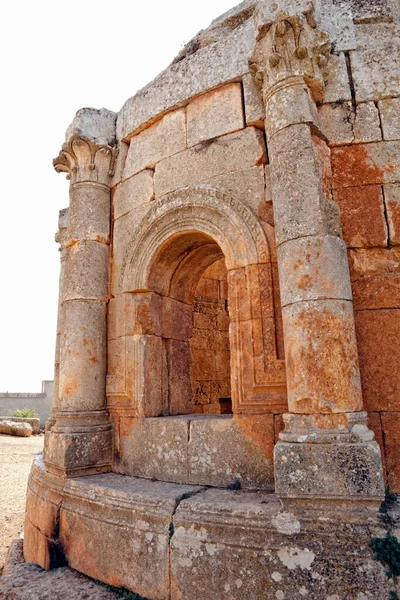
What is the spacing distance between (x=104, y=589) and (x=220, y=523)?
47.3 inches

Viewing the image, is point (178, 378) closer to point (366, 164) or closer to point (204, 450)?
point (204, 450)

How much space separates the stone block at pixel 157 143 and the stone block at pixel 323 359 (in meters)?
2.48

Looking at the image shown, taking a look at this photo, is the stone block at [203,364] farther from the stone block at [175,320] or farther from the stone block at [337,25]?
the stone block at [337,25]

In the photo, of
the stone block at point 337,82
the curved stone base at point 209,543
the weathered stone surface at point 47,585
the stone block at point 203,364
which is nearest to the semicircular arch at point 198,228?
the stone block at point 337,82

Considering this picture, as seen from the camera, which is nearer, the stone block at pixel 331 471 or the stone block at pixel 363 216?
the stone block at pixel 331 471

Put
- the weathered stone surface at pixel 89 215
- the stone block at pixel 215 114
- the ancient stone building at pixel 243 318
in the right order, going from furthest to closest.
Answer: the weathered stone surface at pixel 89 215 < the stone block at pixel 215 114 < the ancient stone building at pixel 243 318

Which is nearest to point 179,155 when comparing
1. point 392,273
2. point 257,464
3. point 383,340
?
point 392,273

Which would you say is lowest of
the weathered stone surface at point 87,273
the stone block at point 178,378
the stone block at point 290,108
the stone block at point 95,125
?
the stone block at point 178,378

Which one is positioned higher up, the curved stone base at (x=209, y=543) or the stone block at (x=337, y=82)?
the stone block at (x=337, y=82)

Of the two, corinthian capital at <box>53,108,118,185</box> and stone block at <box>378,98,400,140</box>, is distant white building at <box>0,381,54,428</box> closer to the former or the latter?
corinthian capital at <box>53,108,118,185</box>

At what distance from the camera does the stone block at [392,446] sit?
290 centimetres

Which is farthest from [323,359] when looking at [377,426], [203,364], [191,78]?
[203,364]

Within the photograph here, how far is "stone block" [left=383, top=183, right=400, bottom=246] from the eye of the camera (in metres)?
3.24

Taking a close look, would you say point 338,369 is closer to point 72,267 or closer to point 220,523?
point 220,523
